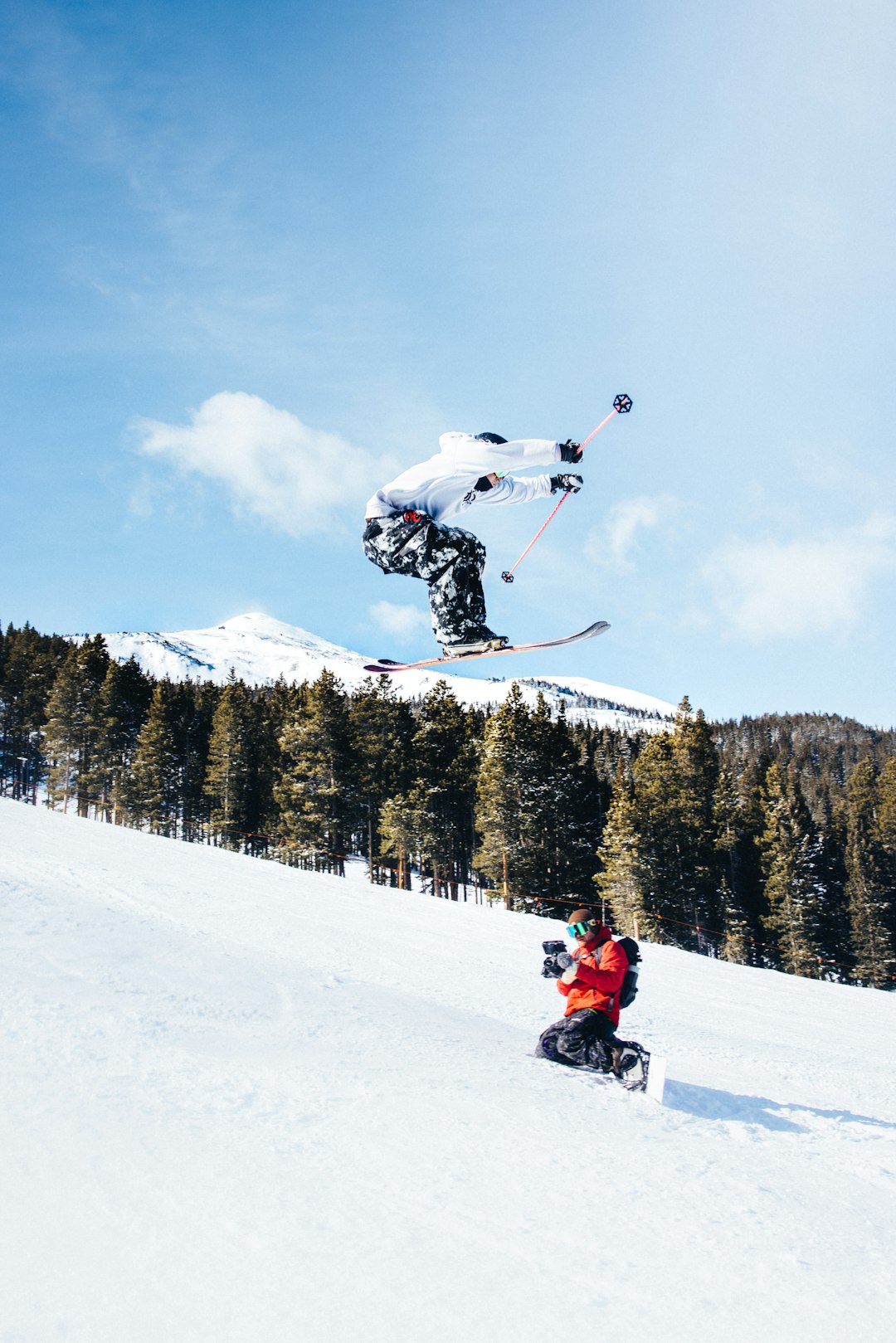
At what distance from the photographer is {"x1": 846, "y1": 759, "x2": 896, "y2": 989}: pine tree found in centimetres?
4719

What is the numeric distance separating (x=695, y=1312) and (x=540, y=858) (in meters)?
35.6

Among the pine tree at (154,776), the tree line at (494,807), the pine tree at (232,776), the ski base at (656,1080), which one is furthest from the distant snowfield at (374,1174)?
the pine tree at (232,776)

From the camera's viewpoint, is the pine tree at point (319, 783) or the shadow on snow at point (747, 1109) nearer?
the shadow on snow at point (747, 1109)

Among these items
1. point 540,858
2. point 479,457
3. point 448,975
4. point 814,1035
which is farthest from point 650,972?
point 540,858

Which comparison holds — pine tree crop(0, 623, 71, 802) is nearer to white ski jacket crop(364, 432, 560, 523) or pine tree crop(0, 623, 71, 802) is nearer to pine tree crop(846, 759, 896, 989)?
pine tree crop(846, 759, 896, 989)

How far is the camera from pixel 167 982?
6340 mm

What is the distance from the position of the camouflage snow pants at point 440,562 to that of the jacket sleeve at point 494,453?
0.62 m

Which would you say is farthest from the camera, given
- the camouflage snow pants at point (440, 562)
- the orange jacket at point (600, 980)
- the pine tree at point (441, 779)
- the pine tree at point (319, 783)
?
the pine tree at point (319, 783)

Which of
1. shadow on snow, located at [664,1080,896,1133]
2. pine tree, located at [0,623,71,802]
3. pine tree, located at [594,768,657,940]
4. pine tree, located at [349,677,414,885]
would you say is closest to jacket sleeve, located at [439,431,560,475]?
shadow on snow, located at [664,1080,896,1133]

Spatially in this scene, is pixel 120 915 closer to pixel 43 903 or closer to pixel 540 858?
pixel 43 903

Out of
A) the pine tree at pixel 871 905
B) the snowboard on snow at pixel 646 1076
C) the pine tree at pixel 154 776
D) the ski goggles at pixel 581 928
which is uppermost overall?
the pine tree at pixel 154 776

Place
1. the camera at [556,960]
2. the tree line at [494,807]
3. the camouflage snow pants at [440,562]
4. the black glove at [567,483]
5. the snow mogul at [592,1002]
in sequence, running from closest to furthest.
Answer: the snow mogul at [592,1002] → the camera at [556,960] → the camouflage snow pants at [440,562] → the black glove at [567,483] → the tree line at [494,807]

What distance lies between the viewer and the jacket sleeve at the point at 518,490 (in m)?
7.04

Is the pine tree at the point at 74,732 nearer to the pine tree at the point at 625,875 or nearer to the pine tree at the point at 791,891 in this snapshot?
the pine tree at the point at 625,875
